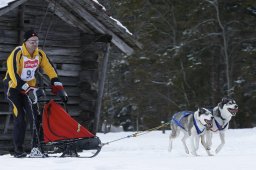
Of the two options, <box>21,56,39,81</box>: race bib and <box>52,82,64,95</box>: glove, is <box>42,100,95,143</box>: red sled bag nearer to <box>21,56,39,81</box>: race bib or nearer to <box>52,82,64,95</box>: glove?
<box>52,82,64,95</box>: glove

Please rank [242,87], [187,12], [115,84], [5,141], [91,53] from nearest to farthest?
[5,141] → [91,53] → [242,87] → [187,12] → [115,84]

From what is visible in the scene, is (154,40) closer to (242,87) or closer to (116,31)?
(242,87)

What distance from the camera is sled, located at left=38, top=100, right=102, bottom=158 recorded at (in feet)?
26.4

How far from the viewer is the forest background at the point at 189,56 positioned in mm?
27422

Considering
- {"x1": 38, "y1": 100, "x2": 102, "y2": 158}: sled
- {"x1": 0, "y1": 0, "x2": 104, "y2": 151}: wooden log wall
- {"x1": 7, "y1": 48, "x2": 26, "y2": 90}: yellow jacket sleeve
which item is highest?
{"x1": 0, "y1": 0, "x2": 104, "y2": 151}: wooden log wall

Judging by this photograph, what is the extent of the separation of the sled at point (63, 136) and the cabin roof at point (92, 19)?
15.2 feet

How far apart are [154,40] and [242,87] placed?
19.2 feet

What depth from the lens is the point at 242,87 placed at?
27.1 metres

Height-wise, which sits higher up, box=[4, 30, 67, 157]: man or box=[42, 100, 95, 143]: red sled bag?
box=[4, 30, 67, 157]: man

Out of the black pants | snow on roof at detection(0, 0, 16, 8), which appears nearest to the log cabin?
snow on roof at detection(0, 0, 16, 8)

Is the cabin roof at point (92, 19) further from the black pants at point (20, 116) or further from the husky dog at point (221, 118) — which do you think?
the black pants at point (20, 116)

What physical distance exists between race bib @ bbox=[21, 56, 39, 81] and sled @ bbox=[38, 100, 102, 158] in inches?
23.9

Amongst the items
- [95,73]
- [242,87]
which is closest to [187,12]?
[242,87]

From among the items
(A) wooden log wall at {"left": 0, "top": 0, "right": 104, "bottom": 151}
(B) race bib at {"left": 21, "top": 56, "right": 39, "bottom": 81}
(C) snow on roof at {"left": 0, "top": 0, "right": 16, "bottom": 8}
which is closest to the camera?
(B) race bib at {"left": 21, "top": 56, "right": 39, "bottom": 81}
